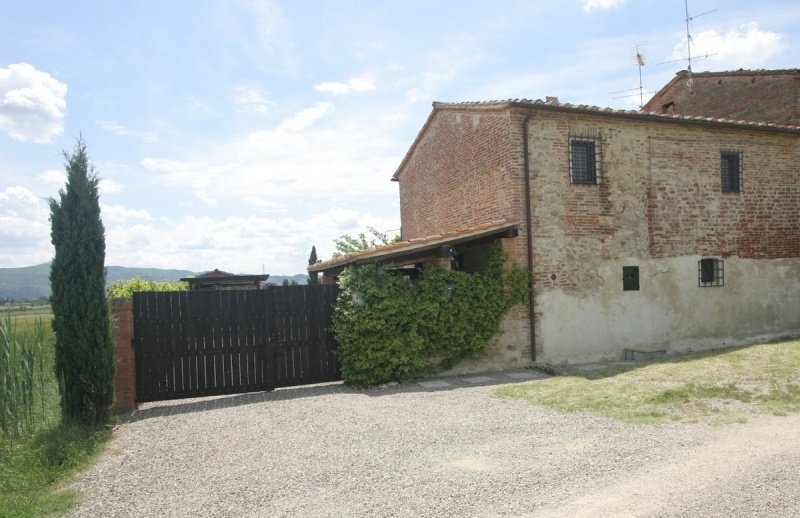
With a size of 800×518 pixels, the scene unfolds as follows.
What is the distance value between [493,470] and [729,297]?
11172mm

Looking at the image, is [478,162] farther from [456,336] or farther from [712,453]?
[712,453]

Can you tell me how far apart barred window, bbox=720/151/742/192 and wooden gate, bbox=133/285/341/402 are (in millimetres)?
10525

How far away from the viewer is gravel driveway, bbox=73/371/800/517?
4578 millimetres

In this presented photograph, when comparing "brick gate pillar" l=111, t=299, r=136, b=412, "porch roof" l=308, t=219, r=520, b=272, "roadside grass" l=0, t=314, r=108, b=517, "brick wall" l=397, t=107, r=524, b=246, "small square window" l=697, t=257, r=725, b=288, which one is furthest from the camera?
"small square window" l=697, t=257, r=725, b=288

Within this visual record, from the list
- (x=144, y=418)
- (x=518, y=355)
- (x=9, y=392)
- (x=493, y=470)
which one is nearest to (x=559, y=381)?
(x=518, y=355)

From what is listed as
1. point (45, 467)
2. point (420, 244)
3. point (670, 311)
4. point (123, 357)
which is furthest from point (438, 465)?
point (670, 311)

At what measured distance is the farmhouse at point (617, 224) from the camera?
1164cm

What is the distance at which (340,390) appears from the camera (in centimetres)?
971

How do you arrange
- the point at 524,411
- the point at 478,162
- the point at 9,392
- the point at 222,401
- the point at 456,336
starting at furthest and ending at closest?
the point at 478,162, the point at 456,336, the point at 222,401, the point at 524,411, the point at 9,392

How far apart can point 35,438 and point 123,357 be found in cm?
209

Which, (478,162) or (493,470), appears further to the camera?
(478,162)

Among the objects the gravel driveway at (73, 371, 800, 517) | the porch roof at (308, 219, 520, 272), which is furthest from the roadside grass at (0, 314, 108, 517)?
the porch roof at (308, 219, 520, 272)

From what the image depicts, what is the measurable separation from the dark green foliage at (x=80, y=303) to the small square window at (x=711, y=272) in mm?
12909

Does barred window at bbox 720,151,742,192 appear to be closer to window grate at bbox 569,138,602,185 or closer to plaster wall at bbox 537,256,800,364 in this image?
plaster wall at bbox 537,256,800,364
